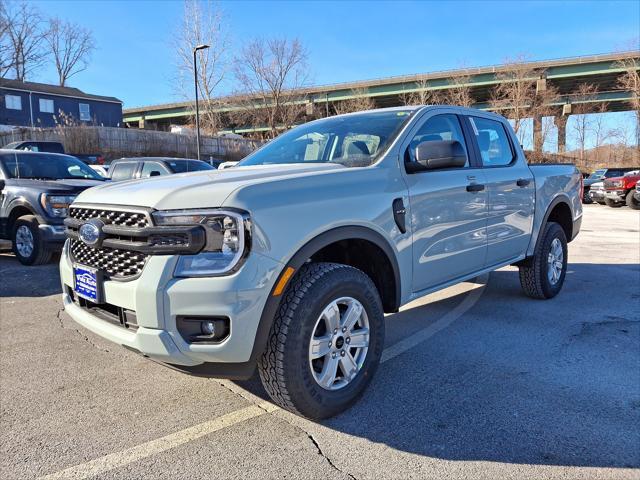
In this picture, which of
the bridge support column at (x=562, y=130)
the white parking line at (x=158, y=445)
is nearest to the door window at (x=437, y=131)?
the white parking line at (x=158, y=445)

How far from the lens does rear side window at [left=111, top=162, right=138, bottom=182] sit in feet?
38.7

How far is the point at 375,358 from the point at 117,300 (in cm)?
152

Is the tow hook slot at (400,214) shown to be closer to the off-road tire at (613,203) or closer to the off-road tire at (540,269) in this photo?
the off-road tire at (540,269)

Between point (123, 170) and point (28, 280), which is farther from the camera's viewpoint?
point (123, 170)

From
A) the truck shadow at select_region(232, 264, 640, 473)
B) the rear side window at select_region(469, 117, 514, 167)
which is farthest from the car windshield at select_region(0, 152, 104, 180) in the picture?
the rear side window at select_region(469, 117, 514, 167)

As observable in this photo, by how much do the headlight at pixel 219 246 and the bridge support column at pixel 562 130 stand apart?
156 feet

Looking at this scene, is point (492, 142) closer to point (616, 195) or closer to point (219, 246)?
point (219, 246)

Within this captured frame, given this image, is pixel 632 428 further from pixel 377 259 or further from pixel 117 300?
pixel 117 300

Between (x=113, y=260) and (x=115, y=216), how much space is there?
0.24 meters

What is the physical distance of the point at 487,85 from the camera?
43406 millimetres

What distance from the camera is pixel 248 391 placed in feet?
10.5

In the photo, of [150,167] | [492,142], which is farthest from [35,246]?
[492,142]

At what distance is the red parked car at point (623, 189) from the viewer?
19.1 m

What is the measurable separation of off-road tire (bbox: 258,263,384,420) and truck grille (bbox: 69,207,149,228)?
83 centimetres
